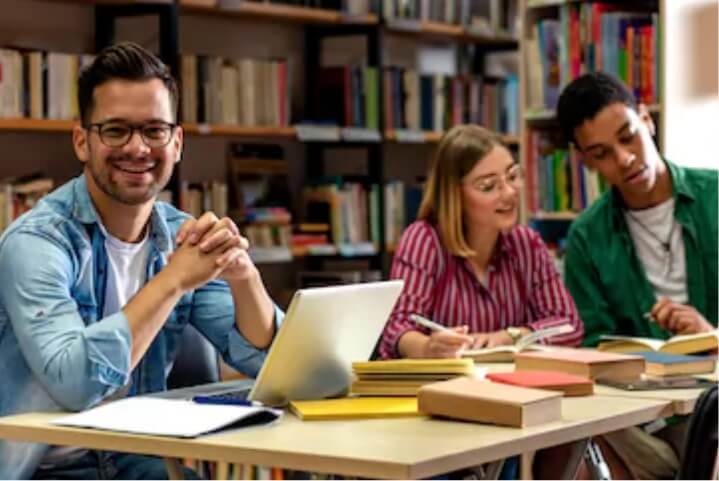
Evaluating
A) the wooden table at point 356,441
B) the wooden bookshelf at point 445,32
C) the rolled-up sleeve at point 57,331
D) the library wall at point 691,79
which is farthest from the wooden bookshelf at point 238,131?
the wooden table at point 356,441

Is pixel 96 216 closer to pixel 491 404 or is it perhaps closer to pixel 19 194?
pixel 491 404

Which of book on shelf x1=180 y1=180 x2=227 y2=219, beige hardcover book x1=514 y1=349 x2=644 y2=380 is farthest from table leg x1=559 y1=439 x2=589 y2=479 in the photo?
book on shelf x1=180 y1=180 x2=227 y2=219

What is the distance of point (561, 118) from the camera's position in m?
3.76

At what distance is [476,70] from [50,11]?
93.8 inches

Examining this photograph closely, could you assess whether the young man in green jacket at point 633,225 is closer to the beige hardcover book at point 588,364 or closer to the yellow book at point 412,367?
the beige hardcover book at point 588,364

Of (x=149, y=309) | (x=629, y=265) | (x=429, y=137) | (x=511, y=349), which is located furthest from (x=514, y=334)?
(x=429, y=137)

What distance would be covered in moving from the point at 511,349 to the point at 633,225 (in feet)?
2.83

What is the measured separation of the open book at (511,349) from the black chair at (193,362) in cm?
55

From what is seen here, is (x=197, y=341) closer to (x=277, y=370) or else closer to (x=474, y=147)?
(x=277, y=370)

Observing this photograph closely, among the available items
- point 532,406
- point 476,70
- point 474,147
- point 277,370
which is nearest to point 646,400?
point 532,406

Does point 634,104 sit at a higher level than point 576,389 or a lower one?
higher

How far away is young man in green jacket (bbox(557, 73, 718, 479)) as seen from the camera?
364 centimetres

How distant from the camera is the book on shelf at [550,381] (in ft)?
8.06

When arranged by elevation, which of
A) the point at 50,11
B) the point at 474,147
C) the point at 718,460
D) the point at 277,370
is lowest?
the point at 718,460
